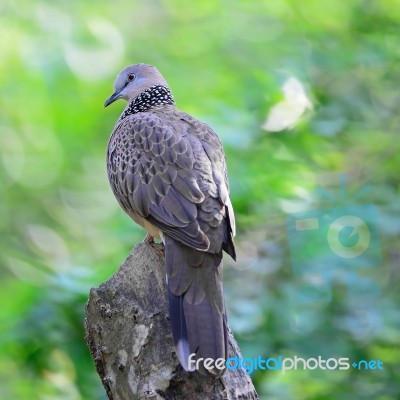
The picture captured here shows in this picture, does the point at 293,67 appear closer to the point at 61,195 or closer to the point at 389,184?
the point at 389,184

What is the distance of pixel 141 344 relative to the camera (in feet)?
11.0

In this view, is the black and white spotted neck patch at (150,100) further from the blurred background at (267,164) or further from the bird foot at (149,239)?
the bird foot at (149,239)

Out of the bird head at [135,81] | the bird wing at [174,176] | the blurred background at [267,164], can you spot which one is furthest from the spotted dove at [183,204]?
the blurred background at [267,164]

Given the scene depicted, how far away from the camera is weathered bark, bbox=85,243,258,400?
326cm

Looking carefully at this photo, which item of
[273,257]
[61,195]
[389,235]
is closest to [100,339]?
[273,257]

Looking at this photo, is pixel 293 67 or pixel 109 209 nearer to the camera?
pixel 293 67

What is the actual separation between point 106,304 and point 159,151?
1.02m

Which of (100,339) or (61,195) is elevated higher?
(61,195)

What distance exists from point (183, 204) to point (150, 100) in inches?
54.5

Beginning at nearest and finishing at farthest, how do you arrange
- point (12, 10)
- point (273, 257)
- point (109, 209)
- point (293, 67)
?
point (273, 257), point (293, 67), point (12, 10), point (109, 209)

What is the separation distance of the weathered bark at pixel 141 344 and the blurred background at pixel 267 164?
1.10 meters

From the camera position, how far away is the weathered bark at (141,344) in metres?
3.26

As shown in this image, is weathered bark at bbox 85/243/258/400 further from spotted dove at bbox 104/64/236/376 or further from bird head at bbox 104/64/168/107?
bird head at bbox 104/64/168/107

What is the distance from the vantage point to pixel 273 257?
5.34m
